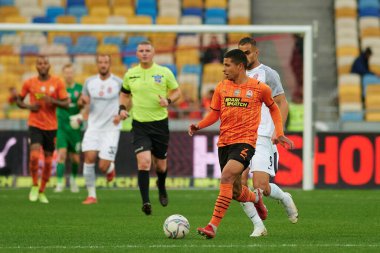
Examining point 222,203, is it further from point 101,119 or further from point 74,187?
point 74,187

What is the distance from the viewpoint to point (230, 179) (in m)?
10.3

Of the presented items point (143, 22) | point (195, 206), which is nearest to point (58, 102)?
point (195, 206)

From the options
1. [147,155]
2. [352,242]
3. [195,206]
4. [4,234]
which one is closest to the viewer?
[352,242]

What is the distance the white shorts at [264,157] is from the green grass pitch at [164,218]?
688 mm

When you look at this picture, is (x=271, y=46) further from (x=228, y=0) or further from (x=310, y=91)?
(x=228, y=0)

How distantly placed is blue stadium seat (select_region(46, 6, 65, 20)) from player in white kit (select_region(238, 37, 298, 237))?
17452mm

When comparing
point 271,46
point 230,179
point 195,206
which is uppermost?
point 271,46

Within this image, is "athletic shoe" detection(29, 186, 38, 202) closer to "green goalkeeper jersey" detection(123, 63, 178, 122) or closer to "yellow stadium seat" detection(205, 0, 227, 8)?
"green goalkeeper jersey" detection(123, 63, 178, 122)

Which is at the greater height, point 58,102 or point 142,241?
point 58,102

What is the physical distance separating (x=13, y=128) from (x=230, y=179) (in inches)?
461

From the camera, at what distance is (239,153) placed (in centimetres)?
1044

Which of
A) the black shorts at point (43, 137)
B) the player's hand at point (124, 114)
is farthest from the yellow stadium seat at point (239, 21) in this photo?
the player's hand at point (124, 114)

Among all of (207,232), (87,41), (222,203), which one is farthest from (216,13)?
(207,232)

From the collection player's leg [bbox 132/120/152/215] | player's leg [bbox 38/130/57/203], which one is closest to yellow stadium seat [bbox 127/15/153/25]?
player's leg [bbox 38/130/57/203]
